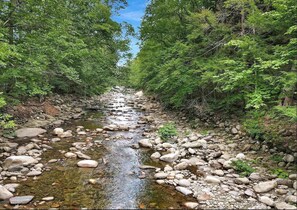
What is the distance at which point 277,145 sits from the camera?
18.9 feet

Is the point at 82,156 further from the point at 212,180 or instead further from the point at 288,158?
the point at 288,158

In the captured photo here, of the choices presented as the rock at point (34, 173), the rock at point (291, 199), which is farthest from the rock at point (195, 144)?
the rock at point (34, 173)

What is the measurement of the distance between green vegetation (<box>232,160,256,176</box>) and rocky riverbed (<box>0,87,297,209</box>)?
12 cm

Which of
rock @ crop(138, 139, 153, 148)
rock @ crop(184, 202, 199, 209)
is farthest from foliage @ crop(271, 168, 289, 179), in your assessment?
rock @ crop(138, 139, 153, 148)

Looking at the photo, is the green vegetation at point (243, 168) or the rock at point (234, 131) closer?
the green vegetation at point (243, 168)

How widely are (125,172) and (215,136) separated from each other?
12.2 feet

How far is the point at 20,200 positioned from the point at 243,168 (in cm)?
470

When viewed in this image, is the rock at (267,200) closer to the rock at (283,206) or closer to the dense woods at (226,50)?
the rock at (283,206)

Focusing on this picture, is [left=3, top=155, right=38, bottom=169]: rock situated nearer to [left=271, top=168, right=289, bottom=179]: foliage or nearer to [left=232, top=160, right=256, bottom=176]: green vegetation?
[left=232, top=160, right=256, bottom=176]: green vegetation

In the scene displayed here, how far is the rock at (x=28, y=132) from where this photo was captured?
25.0ft

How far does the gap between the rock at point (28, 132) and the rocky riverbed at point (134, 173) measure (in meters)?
0.03

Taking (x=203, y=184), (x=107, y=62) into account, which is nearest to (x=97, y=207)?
(x=203, y=184)

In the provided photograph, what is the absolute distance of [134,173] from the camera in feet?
→ 18.0

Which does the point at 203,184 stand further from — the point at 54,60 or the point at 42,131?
the point at 54,60
